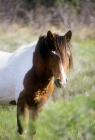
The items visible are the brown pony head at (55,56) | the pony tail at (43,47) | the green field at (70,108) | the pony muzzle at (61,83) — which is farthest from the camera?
the pony tail at (43,47)

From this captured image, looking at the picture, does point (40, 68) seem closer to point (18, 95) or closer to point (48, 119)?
point (18, 95)

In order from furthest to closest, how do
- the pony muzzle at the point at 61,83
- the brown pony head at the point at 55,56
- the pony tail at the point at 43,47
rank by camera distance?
the pony tail at the point at 43,47 → the brown pony head at the point at 55,56 → the pony muzzle at the point at 61,83

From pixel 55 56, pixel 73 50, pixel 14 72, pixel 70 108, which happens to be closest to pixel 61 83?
pixel 55 56

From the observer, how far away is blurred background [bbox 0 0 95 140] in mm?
2221

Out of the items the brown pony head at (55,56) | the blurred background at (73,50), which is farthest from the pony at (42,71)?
the blurred background at (73,50)

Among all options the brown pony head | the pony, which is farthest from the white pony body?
the brown pony head

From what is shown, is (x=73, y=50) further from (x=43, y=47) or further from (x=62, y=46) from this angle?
(x=62, y=46)

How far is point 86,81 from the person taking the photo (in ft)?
26.4

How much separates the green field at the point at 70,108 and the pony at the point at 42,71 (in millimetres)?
317

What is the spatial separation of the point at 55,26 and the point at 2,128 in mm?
10033

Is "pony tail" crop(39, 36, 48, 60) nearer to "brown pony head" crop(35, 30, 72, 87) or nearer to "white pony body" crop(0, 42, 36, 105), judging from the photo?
"brown pony head" crop(35, 30, 72, 87)

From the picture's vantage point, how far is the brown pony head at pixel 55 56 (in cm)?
430

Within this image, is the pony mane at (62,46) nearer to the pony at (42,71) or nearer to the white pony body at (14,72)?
the pony at (42,71)

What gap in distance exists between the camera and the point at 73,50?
34.0ft
